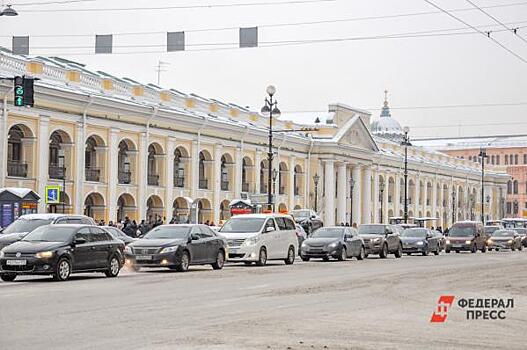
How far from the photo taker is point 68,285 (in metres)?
23.4

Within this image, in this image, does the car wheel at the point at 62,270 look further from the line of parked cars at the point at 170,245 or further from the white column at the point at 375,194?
the white column at the point at 375,194

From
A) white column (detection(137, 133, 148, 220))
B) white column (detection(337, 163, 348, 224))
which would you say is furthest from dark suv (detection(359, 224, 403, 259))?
white column (detection(337, 163, 348, 224))

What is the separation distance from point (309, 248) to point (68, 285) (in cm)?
1813

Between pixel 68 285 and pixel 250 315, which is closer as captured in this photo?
pixel 250 315

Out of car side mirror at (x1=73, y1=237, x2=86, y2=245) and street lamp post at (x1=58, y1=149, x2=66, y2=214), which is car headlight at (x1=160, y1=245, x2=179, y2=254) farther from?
street lamp post at (x1=58, y1=149, x2=66, y2=214)

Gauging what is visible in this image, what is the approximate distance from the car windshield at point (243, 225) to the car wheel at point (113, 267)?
27.2 ft

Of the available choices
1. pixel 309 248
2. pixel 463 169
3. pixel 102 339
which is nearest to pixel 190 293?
pixel 102 339

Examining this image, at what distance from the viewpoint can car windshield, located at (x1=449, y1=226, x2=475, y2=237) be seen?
2335 inches

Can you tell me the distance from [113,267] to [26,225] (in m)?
5.18

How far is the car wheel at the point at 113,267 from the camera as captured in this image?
1078 inches

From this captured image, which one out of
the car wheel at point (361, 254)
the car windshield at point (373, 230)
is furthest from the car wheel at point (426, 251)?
the car wheel at point (361, 254)

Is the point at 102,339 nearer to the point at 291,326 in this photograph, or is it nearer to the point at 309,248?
the point at 291,326

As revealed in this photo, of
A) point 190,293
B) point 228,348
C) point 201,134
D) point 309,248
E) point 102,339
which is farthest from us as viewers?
point 201,134

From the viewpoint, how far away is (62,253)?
82.9 ft
